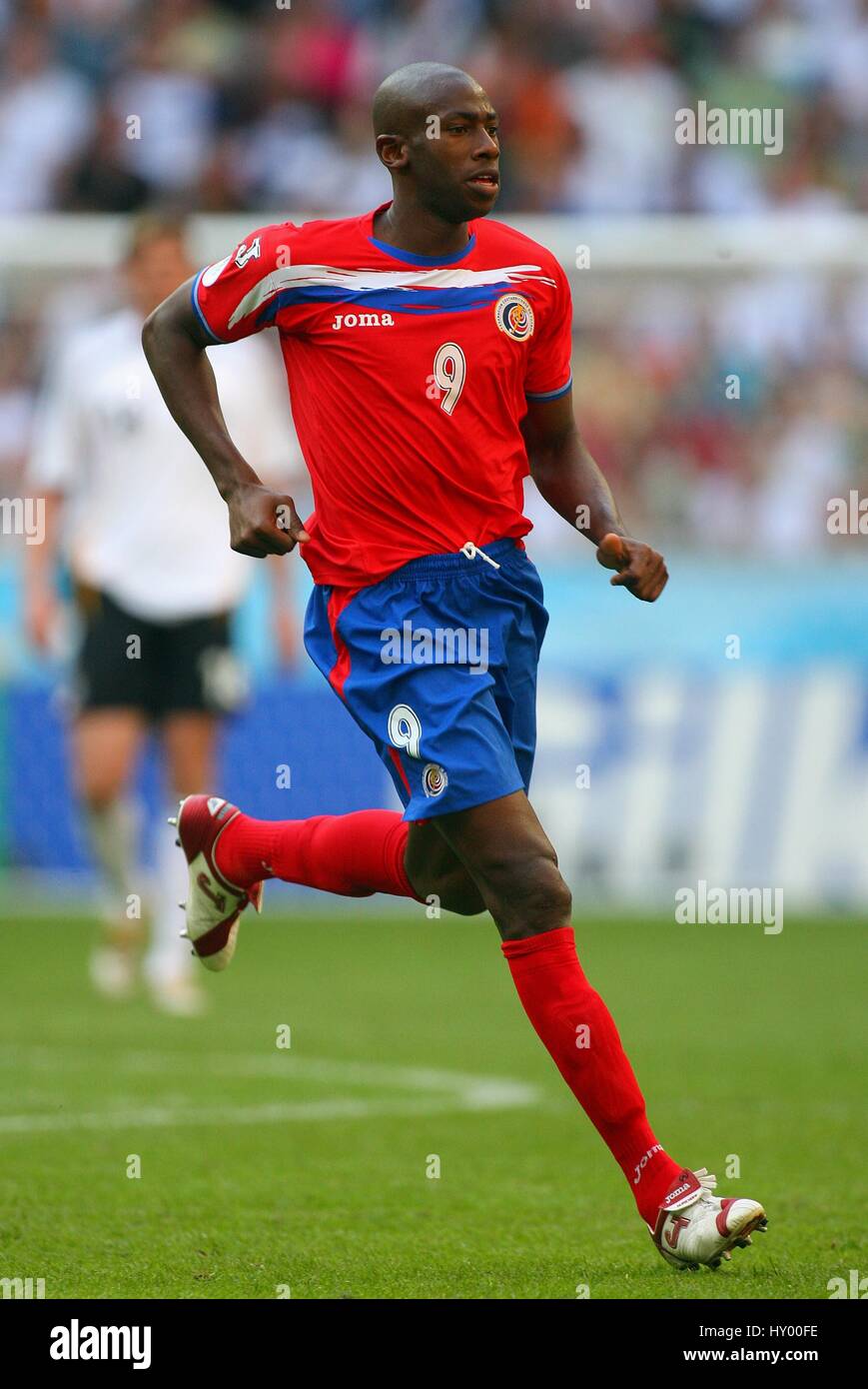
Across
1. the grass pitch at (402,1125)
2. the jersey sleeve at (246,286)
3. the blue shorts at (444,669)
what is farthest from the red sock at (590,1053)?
the jersey sleeve at (246,286)

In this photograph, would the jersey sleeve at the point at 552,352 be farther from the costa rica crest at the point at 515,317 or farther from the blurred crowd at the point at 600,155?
the blurred crowd at the point at 600,155

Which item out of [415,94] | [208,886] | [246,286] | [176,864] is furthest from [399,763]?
[176,864]

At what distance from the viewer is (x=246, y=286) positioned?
16.2ft

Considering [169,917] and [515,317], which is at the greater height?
[515,317]

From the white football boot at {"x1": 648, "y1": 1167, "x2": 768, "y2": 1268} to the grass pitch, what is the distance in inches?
2.6

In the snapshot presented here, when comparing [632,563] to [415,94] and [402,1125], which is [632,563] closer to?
[415,94]

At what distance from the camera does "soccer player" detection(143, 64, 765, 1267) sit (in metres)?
4.63

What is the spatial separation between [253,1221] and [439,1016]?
3548mm

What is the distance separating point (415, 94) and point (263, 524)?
98 cm

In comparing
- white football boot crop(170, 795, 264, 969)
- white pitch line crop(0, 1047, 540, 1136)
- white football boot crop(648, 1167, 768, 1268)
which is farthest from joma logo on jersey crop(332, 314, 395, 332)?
white pitch line crop(0, 1047, 540, 1136)

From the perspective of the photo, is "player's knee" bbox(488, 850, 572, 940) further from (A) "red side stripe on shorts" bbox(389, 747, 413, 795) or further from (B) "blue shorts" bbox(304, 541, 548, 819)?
(A) "red side stripe on shorts" bbox(389, 747, 413, 795)

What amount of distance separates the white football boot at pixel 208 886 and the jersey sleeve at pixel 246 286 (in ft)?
4.40

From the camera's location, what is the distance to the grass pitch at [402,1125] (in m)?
4.54

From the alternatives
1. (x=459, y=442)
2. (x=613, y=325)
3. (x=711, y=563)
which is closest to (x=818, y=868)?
(x=711, y=563)
